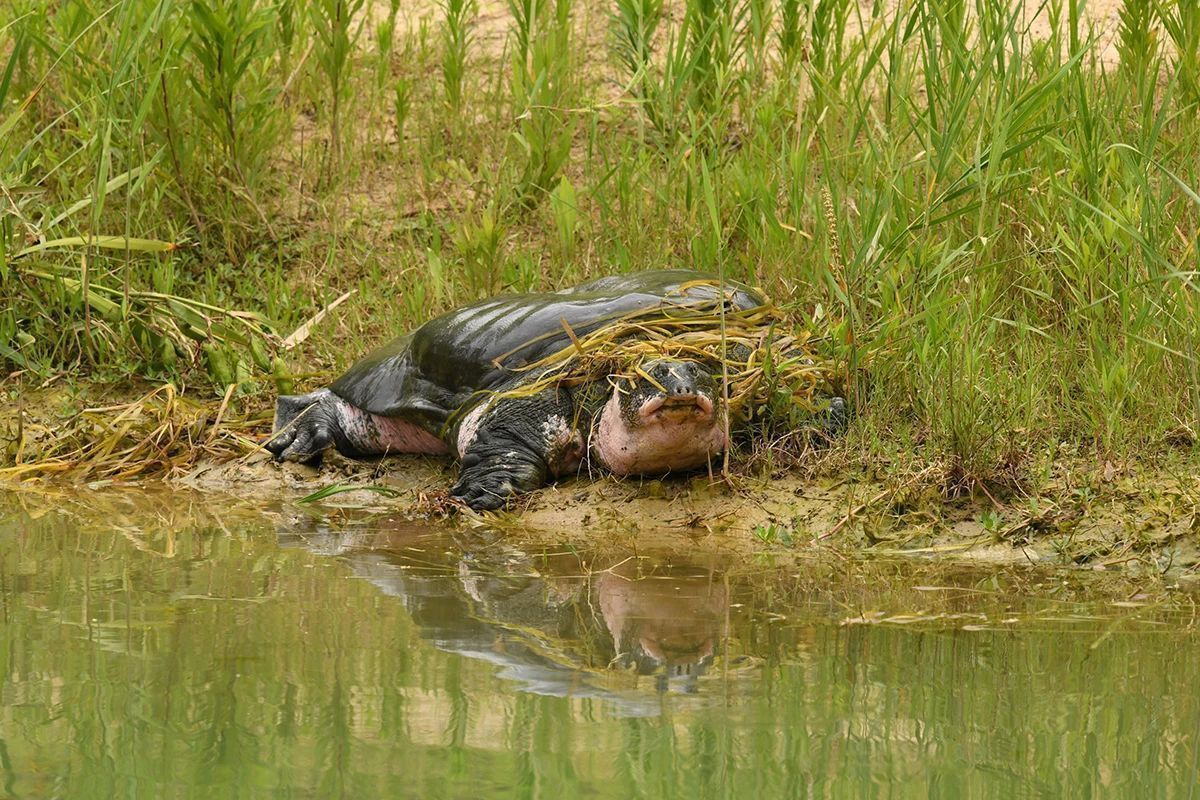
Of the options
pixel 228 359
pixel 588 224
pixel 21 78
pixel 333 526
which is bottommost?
pixel 333 526

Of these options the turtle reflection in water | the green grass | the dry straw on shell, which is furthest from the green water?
the green grass

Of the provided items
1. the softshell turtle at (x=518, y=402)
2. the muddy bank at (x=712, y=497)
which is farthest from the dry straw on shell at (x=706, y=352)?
the muddy bank at (x=712, y=497)

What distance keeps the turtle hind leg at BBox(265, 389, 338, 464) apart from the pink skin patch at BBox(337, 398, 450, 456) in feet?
0.15

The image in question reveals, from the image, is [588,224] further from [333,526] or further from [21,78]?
[21,78]

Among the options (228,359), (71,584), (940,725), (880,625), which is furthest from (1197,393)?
(228,359)

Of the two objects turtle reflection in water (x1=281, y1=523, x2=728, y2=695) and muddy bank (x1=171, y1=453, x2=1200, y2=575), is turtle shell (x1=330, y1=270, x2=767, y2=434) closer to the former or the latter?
muddy bank (x1=171, y1=453, x2=1200, y2=575)

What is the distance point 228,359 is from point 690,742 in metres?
3.46

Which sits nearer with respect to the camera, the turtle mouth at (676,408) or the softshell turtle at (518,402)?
the turtle mouth at (676,408)

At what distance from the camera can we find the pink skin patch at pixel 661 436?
3701 mm

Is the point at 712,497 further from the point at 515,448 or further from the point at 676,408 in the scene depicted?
the point at 515,448

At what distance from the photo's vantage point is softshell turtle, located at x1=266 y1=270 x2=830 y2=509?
381 cm

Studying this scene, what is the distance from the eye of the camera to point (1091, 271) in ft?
13.1

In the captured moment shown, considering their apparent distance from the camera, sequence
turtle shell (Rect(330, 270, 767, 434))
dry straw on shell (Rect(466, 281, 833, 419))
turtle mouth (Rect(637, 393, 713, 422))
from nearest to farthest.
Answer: turtle mouth (Rect(637, 393, 713, 422)), dry straw on shell (Rect(466, 281, 833, 419)), turtle shell (Rect(330, 270, 767, 434))

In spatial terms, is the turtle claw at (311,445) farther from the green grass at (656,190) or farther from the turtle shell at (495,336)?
the green grass at (656,190)
